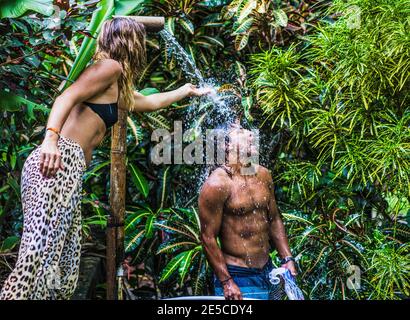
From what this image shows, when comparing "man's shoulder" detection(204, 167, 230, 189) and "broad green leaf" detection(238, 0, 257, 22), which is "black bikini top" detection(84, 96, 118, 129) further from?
"broad green leaf" detection(238, 0, 257, 22)

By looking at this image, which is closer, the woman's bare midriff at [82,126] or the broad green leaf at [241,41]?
the woman's bare midriff at [82,126]

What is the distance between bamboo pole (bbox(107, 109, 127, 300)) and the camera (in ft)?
12.1

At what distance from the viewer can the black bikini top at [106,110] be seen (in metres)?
3.01

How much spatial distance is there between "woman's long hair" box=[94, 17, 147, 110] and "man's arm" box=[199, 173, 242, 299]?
66cm

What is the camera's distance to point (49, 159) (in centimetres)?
279

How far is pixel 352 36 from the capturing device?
13.7ft

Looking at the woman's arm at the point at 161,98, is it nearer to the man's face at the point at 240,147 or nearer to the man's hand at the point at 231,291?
the man's face at the point at 240,147

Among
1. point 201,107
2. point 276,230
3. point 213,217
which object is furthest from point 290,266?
point 201,107

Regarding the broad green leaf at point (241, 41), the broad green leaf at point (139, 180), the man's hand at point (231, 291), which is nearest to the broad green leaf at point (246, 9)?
the broad green leaf at point (241, 41)

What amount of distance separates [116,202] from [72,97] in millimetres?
990

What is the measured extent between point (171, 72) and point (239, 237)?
215cm

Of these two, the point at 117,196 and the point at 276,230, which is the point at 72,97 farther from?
the point at 276,230

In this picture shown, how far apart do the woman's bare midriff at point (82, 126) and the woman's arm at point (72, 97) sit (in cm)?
10

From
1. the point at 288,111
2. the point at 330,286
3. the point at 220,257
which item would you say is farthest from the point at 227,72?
the point at 220,257
